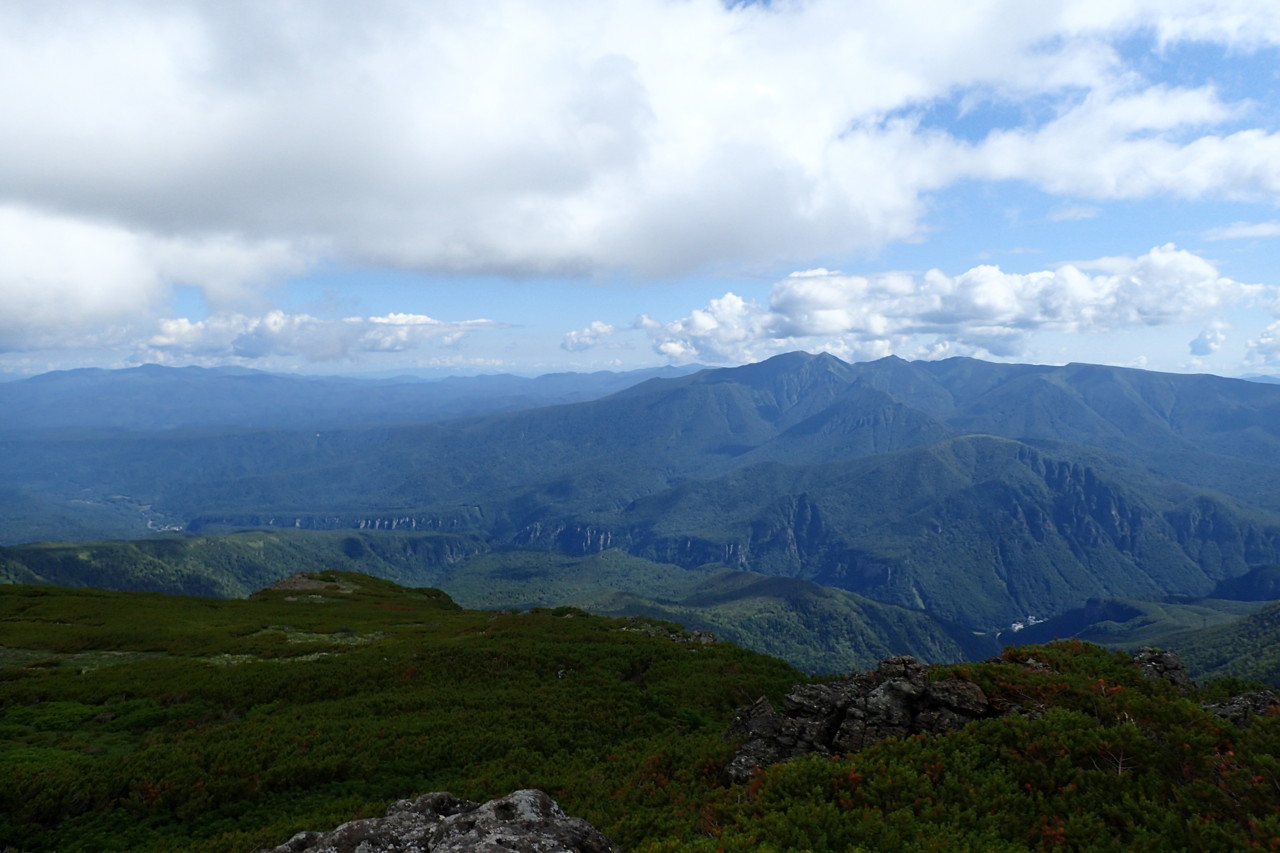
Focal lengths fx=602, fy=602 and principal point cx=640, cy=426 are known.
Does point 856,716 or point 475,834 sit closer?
point 475,834

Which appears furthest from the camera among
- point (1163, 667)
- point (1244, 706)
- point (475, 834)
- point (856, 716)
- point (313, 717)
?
point (313, 717)

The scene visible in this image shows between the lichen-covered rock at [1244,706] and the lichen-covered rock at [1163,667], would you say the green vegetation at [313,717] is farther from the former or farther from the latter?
the lichen-covered rock at [1163,667]

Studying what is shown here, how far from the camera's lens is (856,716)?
77.3 feet

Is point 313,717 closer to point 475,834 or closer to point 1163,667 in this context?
point 475,834

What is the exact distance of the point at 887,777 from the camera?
1794 cm

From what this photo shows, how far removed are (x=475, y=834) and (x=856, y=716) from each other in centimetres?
1526

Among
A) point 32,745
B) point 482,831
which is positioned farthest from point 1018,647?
point 32,745

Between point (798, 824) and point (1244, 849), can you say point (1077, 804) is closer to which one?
point (1244, 849)

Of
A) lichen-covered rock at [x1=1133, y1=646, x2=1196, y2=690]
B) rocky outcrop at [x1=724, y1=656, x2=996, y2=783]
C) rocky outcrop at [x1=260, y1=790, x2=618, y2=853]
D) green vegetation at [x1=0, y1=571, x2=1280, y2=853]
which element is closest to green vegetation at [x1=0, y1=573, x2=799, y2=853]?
green vegetation at [x1=0, y1=571, x2=1280, y2=853]

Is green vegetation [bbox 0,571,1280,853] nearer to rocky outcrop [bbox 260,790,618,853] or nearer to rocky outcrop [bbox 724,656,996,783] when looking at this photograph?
rocky outcrop [bbox 724,656,996,783]

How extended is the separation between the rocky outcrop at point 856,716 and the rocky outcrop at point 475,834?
27.9 ft

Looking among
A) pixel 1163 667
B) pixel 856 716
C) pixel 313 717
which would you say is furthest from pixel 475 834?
pixel 1163 667

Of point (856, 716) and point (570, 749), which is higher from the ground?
point (856, 716)

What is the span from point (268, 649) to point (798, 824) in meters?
50.0
